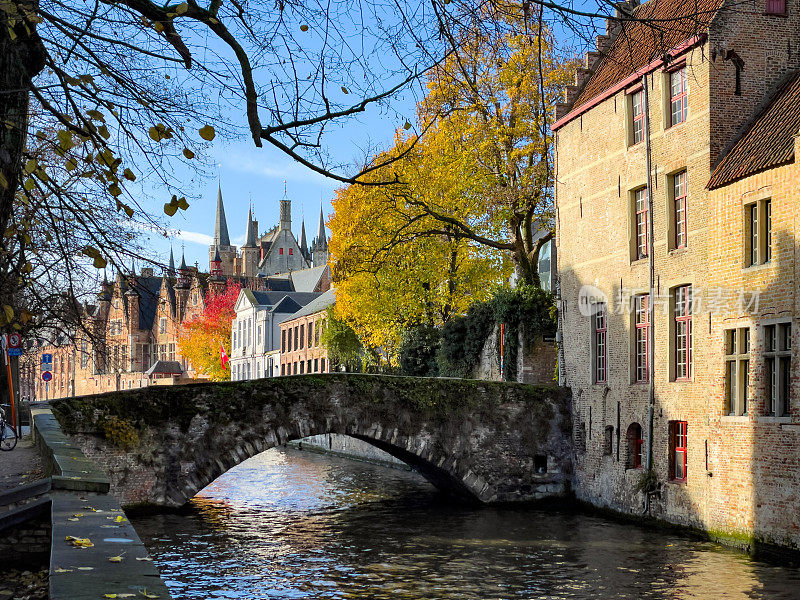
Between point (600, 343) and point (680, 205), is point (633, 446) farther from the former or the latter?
point (680, 205)

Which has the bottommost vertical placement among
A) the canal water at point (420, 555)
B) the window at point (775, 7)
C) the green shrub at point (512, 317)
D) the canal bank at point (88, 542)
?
the canal water at point (420, 555)

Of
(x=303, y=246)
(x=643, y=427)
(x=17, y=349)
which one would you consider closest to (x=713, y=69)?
(x=643, y=427)

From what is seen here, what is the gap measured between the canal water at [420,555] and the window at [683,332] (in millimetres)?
2829

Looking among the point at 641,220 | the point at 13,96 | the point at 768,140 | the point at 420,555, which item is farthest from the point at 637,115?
the point at 13,96

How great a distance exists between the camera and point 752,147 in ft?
52.5

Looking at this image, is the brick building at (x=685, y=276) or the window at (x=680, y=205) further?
the window at (x=680, y=205)

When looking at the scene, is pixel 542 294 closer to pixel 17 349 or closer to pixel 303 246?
pixel 17 349

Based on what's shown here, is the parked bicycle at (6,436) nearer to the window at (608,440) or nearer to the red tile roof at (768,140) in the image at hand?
the window at (608,440)

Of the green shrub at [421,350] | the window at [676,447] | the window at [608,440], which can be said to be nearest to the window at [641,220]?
the window at [676,447]

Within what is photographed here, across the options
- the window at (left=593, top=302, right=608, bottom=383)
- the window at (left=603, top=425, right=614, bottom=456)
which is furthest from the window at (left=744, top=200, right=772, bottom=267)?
the window at (left=603, top=425, right=614, bottom=456)

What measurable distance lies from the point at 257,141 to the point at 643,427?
14.8 meters

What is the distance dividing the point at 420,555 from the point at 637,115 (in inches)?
363

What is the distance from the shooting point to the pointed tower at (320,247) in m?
106

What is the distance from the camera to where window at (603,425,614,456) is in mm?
20306
